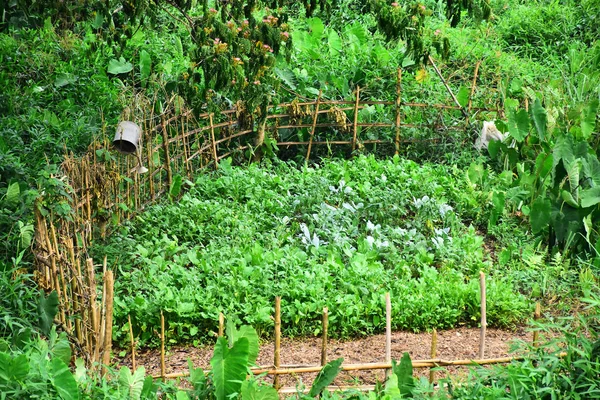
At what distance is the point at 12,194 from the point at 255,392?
2.93m

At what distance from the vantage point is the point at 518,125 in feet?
24.8

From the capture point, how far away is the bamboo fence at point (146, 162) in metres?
4.45

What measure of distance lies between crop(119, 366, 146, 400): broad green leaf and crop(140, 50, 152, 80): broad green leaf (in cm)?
581

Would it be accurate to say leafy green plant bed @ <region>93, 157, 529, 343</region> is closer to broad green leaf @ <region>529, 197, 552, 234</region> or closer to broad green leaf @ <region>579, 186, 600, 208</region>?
broad green leaf @ <region>529, 197, 552, 234</region>

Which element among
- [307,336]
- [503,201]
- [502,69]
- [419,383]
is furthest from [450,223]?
[502,69]

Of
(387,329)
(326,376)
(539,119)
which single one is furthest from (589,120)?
(326,376)

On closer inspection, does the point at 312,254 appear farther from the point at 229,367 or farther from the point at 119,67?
the point at 119,67

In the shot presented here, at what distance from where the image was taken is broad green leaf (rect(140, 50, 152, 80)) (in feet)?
30.3

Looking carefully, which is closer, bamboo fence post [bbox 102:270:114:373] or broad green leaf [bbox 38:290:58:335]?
bamboo fence post [bbox 102:270:114:373]

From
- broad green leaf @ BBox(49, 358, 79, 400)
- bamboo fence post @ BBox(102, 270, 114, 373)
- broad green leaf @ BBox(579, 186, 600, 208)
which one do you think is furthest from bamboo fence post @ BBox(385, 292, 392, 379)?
broad green leaf @ BBox(579, 186, 600, 208)

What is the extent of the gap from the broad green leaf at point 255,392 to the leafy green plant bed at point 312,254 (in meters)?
1.38

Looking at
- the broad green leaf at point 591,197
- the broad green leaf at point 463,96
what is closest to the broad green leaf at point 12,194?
the broad green leaf at point 591,197

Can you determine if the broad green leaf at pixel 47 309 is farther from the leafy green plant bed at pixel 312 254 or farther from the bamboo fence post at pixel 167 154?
A: the bamboo fence post at pixel 167 154

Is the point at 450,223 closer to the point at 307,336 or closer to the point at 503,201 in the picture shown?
the point at 503,201
